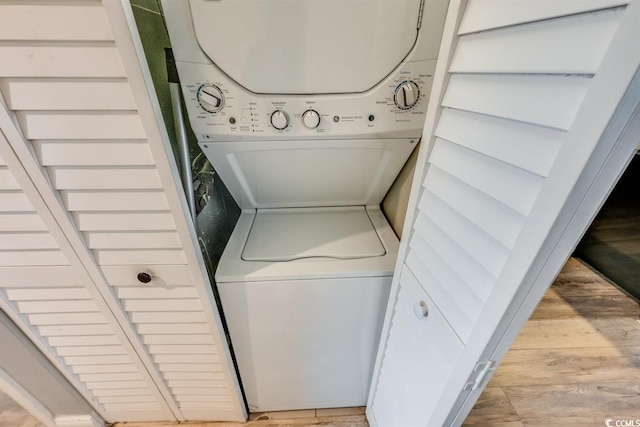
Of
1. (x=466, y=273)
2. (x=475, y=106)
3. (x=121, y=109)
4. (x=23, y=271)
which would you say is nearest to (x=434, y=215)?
(x=466, y=273)

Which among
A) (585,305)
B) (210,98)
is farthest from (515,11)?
(585,305)

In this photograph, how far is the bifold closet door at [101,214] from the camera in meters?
0.54

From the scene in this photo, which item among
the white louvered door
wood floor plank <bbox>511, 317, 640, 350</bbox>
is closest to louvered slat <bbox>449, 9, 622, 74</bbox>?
the white louvered door

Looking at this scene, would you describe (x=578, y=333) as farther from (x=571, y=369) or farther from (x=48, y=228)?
(x=48, y=228)

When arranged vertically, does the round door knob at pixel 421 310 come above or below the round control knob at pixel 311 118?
below

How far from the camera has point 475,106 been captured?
0.52m

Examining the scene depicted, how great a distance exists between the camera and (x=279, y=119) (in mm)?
806

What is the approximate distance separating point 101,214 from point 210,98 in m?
0.43

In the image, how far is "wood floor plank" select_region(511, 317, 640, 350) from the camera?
176cm

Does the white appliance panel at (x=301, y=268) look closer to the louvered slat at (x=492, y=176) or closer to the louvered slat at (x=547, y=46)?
the louvered slat at (x=492, y=176)

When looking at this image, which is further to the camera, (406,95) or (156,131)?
(406,95)

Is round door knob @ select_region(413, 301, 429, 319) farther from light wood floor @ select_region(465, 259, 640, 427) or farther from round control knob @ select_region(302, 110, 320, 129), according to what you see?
light wood floor @ select_region(465, 259, 640, 427)

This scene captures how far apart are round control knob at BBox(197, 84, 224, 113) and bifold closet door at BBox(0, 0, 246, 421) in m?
0.18

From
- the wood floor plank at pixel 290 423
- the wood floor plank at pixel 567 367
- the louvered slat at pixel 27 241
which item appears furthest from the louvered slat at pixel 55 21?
the wood floor plank at pixel 567 367
